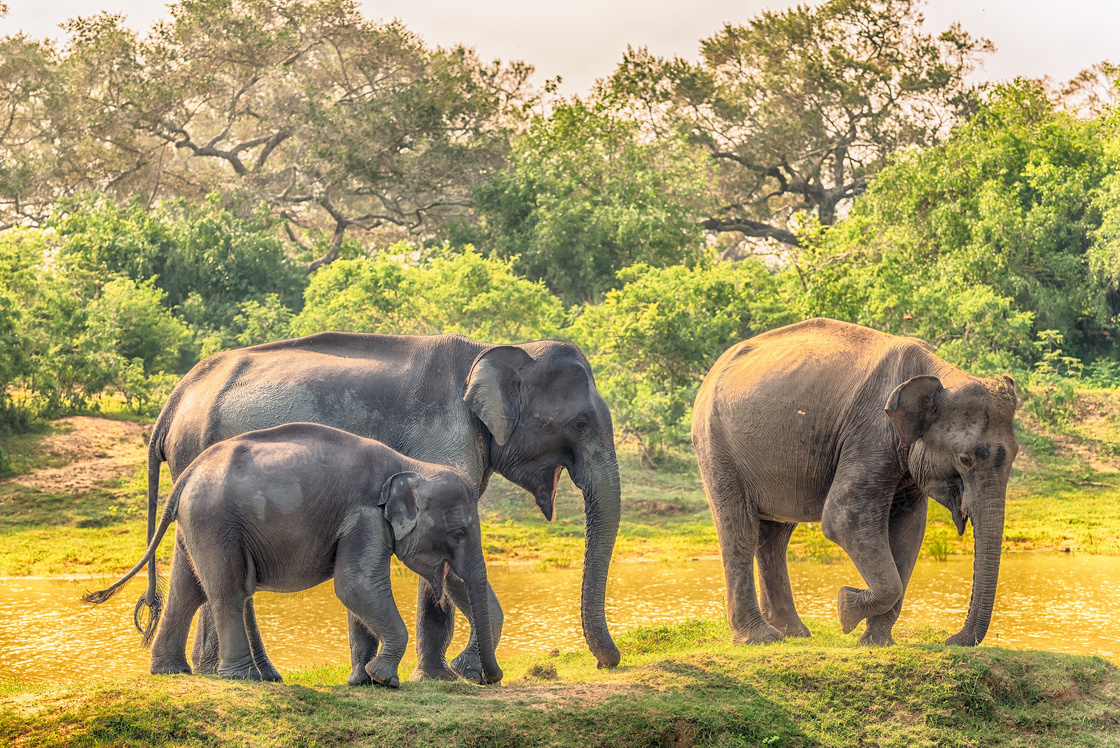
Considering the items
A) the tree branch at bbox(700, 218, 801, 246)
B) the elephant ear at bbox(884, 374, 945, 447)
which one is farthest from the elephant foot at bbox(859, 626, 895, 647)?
the tree branch at bbox(700, 218, 801, 246)

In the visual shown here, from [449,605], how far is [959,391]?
375cm

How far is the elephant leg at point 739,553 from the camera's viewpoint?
9.13 metres

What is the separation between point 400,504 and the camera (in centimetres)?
673

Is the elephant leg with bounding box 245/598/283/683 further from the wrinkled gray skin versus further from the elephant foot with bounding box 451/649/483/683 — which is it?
the wrinkled gray skin

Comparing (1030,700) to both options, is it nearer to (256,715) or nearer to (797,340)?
(797,340)

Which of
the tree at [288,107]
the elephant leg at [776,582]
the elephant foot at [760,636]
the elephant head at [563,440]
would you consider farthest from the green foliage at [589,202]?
the elephant head at [563,440]

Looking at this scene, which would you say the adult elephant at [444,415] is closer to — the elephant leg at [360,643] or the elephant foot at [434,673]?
the elephant foot at [434,673]

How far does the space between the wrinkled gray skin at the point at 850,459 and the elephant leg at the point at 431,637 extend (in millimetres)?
2607

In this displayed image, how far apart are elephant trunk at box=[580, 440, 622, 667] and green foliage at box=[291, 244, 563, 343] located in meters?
11.7

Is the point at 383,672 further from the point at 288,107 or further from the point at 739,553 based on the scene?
the point at 288,107

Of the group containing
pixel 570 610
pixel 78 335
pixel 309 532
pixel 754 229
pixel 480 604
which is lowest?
pixel 570 610

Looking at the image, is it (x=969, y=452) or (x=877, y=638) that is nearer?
(x=969, y=452)

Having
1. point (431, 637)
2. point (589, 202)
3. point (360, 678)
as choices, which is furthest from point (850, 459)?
point (589, 202)

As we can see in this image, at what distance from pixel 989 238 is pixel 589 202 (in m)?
8.80
